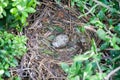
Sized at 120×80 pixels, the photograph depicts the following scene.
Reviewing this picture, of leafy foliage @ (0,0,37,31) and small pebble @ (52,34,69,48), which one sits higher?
leafy foliage @ (0,0,37,31)

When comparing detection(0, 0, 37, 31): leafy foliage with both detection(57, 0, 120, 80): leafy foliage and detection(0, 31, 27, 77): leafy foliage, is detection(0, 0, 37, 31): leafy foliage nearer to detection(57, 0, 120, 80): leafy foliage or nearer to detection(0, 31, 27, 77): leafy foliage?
detection(0, 31, 27, 77): leafy foliage

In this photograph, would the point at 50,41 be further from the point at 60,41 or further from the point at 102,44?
the point at 102,44

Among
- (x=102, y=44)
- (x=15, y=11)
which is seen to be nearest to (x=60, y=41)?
(x=102, y=44)

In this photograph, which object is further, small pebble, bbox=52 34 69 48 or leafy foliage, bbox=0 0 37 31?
small pebble, bbox=52 34 69 48

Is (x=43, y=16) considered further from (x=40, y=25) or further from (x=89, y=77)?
(x=89, y=77)

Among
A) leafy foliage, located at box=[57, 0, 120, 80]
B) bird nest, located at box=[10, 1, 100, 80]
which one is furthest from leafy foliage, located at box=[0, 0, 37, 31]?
leafy foliage, located at box=[57, 0, 120, 80]

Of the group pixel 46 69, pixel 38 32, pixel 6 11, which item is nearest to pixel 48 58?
pixel 46 69
